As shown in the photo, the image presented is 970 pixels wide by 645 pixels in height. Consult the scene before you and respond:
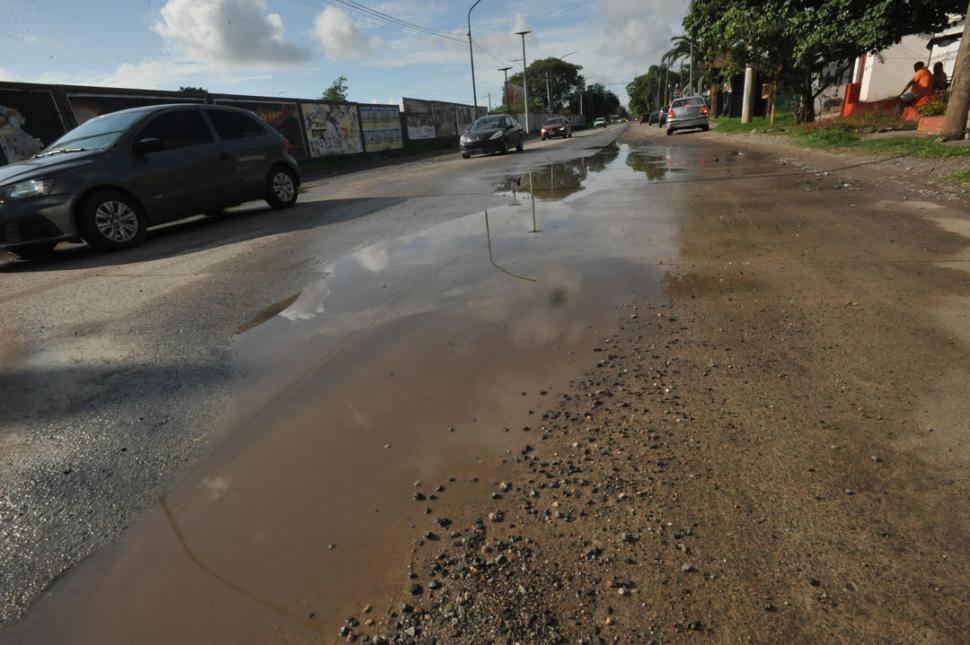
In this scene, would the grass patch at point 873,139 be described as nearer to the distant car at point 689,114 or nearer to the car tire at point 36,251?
the distant car at point 689,114

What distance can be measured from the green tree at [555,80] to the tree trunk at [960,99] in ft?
314

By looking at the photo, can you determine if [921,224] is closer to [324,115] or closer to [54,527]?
[54,527]

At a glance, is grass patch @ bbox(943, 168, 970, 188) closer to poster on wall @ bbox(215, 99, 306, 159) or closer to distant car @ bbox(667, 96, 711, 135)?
poster on wall @ bbox(215, 99, 306, 159)

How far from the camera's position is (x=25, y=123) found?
13.5 meters

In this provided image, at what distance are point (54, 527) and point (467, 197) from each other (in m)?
8.30

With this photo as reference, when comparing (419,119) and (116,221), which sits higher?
(419,119)

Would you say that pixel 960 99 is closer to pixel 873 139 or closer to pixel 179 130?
pixel 873 139

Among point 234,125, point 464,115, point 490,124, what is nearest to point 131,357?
point 234,125

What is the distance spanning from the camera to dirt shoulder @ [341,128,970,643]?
1489 mm

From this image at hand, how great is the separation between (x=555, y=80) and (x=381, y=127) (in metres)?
89.5

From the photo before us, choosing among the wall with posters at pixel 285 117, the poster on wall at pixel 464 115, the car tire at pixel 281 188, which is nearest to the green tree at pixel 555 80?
the poster on wall at pixel 464 115

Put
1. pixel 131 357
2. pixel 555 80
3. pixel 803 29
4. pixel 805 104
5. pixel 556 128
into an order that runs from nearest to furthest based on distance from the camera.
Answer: pixel 131 357 → pixel 803 29 → pixel 805 104 → pixel 556 128 → pixel 555 80

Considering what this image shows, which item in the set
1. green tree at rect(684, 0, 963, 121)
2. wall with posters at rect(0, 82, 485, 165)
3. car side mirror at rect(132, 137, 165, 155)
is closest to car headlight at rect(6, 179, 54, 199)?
car side mirror at rect(132, 137, 165, 155)

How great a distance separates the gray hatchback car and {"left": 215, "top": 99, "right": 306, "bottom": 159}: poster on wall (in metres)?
13.5
